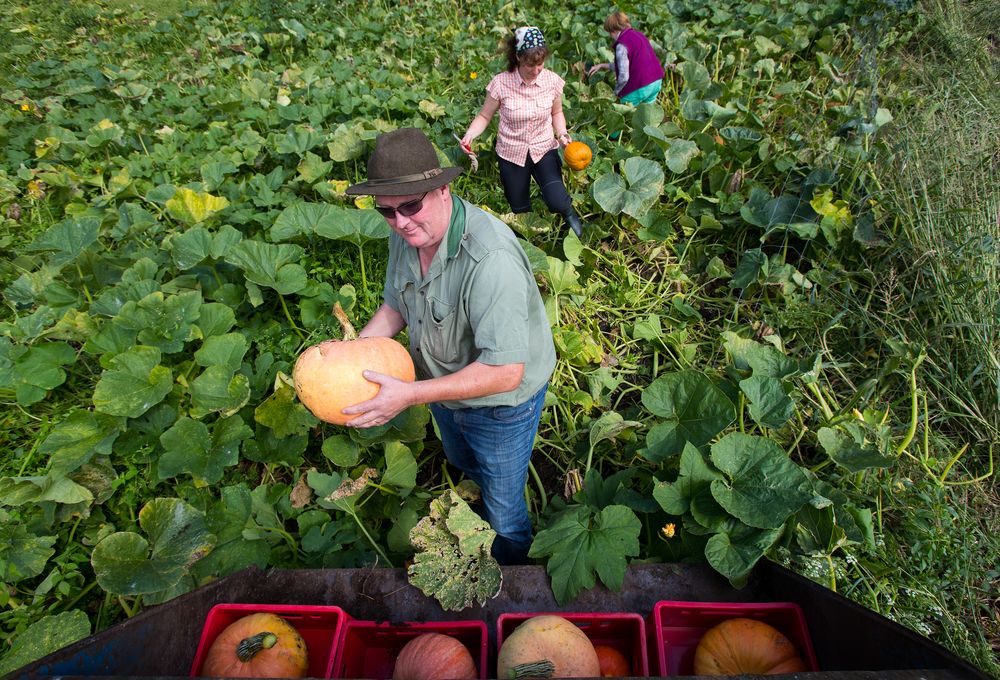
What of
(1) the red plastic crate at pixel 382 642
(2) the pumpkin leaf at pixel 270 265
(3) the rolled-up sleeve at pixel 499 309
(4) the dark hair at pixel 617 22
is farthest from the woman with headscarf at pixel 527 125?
(1) the red plastic crate at pixel 382 642

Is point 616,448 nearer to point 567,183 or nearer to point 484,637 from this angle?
point 484,637

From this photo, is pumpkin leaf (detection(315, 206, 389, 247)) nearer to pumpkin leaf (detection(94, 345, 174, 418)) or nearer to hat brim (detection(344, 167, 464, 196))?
pumpkin leaf (detection(94, 345, 174, 418))

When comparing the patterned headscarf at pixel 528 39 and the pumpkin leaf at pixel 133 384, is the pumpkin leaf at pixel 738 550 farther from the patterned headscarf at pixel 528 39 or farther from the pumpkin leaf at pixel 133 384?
the patterned headscarf at pixel 528 39

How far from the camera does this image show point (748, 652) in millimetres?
1545

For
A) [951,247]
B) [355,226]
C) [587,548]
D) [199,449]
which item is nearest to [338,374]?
[587,548]

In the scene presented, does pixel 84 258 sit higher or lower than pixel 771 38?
lower

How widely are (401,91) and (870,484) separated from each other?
5139mm

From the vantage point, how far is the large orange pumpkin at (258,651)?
1513 mm

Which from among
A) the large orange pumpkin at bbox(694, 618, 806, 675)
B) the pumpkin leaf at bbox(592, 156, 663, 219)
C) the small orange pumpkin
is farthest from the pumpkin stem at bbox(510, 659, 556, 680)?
the small orange pumpkin

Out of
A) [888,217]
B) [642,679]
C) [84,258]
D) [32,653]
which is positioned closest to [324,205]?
[84,258]

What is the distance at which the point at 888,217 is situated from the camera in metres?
3.66

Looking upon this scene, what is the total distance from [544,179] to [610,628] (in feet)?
10.2

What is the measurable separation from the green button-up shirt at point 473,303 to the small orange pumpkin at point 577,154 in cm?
238

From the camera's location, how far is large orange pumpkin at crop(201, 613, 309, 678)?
59.6 inches
